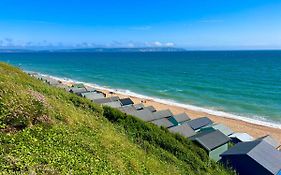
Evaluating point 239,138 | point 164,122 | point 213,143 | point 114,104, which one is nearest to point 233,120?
point 239,138

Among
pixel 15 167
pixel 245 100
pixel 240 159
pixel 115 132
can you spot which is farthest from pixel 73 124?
pixel 245 100

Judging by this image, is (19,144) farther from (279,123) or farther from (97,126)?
(279,123)

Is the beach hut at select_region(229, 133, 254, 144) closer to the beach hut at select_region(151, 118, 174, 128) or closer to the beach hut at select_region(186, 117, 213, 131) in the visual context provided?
the beach hut at select_region(186, 117, 213, 131)

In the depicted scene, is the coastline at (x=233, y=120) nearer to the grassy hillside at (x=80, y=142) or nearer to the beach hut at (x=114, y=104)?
the beach hut at (x=114, y=104)

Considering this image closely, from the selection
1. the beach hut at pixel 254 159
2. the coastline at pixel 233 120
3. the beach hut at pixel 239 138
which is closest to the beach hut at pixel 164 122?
the beach hut at pixel 239 138

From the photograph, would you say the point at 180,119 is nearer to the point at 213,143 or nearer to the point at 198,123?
the point at 198,123

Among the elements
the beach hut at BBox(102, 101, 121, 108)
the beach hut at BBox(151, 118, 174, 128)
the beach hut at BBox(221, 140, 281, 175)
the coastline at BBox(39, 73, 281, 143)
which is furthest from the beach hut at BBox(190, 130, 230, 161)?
the beach hut at BBox(102, 101, 121, 108)
